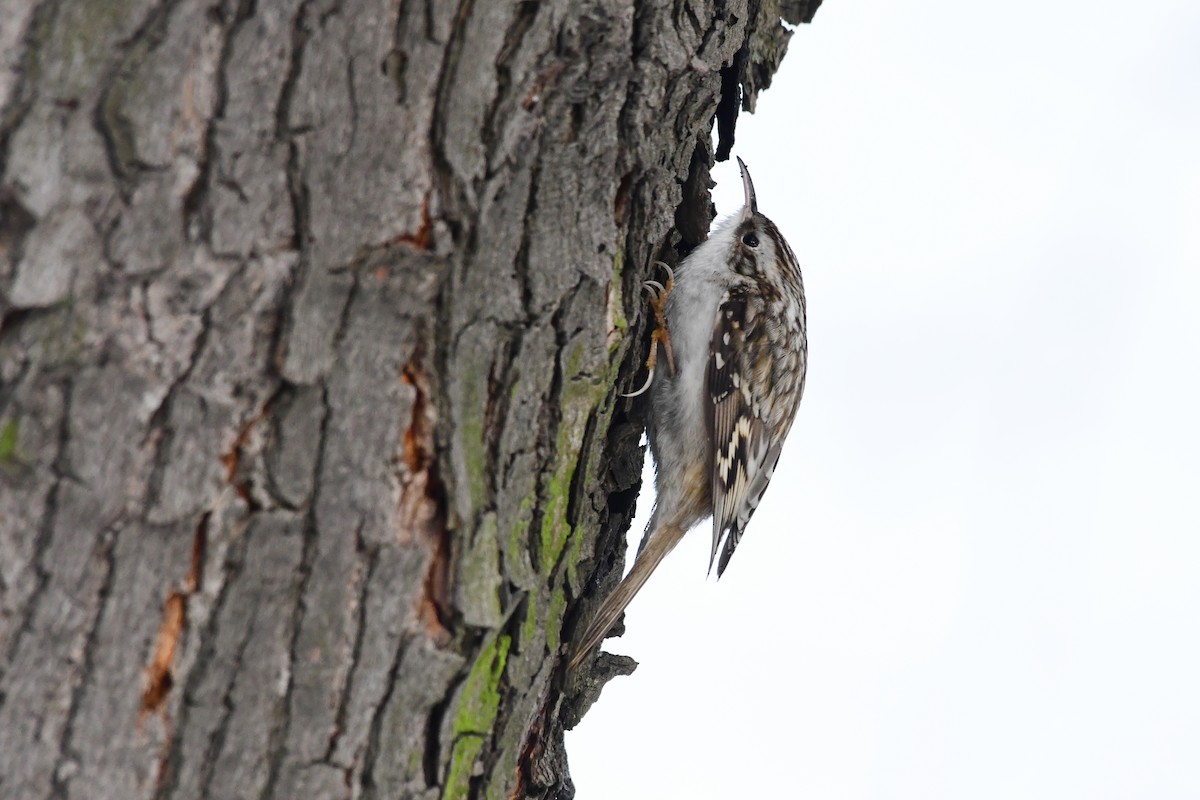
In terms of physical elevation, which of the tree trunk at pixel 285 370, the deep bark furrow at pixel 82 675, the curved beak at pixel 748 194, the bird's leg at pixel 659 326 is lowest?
the deep bark furrow at pixel 82 675

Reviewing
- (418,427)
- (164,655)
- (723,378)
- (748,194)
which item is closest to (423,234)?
(418,427)

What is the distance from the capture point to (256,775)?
53.3 inches

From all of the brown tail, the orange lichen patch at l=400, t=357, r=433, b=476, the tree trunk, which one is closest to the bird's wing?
the brown tail

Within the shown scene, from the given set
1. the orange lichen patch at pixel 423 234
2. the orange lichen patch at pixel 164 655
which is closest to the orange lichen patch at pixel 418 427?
the orange lichen patch at pixel 423 234

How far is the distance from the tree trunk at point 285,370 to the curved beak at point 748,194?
4.38ft

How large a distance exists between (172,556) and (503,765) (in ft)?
2.37

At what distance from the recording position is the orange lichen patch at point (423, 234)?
1.44m

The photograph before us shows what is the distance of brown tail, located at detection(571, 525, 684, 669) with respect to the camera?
2133 millimetres

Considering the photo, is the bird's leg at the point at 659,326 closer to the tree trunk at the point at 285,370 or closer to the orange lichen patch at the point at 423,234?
the tree trunk at the point at 285,370

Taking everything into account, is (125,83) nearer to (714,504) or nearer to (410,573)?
(410,573)

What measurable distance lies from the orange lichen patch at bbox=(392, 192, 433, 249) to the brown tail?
3.02ft

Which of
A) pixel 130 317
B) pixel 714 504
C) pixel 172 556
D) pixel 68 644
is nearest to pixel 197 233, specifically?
pixel 130 317

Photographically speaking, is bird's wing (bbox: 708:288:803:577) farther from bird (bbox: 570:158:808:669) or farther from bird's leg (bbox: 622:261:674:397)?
bird's leg (bbox: 622:261:674:397)

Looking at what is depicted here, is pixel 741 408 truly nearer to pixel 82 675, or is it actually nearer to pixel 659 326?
pixel 659 326
